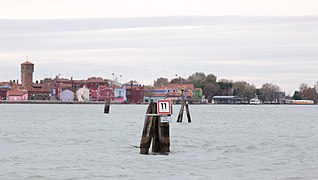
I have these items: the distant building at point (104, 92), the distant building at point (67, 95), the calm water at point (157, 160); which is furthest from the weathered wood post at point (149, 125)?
the distant building at point (67, 95)

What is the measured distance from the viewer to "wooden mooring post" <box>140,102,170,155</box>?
2081 cm

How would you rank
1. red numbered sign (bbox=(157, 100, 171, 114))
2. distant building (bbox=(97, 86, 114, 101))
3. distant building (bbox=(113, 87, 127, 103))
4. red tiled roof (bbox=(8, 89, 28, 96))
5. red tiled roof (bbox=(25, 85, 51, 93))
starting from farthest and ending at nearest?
red tiled roof (bbox=(25, 85, 51, 93)), red tiled roof (bbox=(8, 89, 28, 96)), distant building (bbox=(113, 87, 127, 103)), distant building (bbox=(97, 86, 114, 101)), red numbered sign (bbox=(157, 100, 171, 114))

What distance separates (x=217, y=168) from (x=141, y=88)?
570ft

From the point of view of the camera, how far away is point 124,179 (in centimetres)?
1811

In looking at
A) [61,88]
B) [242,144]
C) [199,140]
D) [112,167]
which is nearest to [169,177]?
[112,167]

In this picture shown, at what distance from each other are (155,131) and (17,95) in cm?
16999

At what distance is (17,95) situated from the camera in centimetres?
18738

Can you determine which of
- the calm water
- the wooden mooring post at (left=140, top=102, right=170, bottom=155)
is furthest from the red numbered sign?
the calm water

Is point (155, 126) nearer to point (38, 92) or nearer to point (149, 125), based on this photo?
point (149, 125)

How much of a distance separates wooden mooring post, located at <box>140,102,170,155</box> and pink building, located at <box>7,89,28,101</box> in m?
167

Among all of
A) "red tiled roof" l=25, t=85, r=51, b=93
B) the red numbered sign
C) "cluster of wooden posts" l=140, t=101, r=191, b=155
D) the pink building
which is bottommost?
"cluster of wooden posts" l=140, t=101, r=191, b=155

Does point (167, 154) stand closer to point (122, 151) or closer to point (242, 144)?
point (122, 151)

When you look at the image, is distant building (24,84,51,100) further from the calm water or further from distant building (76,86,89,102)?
the calm water

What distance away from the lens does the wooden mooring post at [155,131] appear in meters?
20.8
